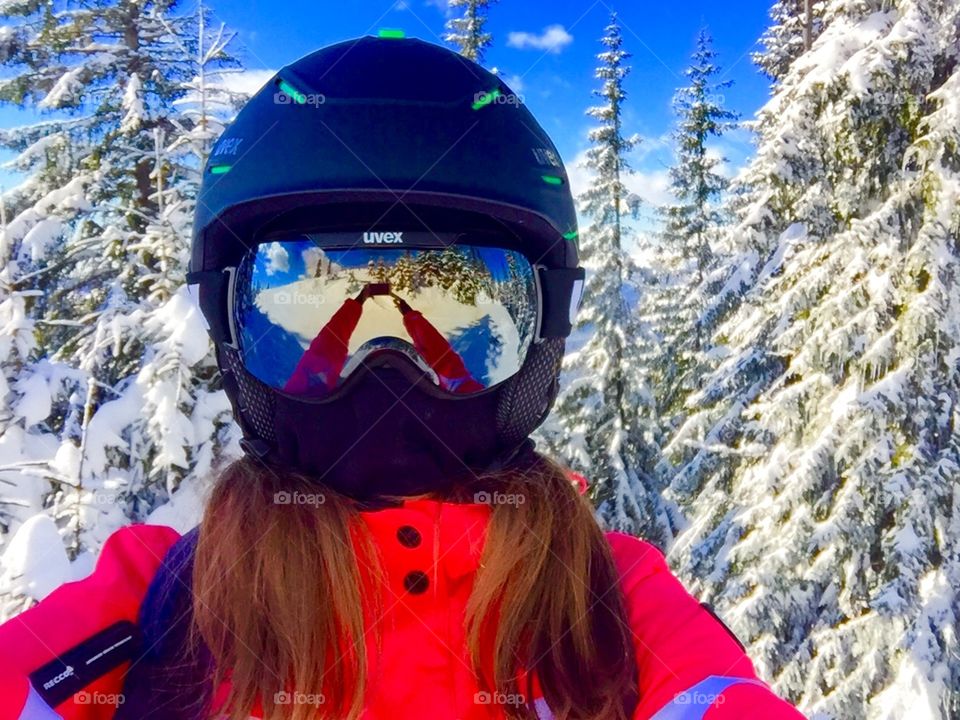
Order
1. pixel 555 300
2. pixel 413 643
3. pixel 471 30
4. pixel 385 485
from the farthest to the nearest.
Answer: pixel 471 30, pixel 555 300, pixel 385 485, pixel 413 643

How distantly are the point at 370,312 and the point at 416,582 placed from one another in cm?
69

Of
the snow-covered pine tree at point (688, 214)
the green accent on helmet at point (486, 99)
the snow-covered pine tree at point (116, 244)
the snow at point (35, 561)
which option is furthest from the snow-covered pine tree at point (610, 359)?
the green accent on helmet at point (486, 99)

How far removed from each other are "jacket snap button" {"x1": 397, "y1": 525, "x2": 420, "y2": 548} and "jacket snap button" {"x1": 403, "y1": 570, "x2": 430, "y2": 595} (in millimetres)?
60

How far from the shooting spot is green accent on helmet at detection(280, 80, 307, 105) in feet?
6.61

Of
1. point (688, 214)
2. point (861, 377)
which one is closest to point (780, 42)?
point (688, 214)

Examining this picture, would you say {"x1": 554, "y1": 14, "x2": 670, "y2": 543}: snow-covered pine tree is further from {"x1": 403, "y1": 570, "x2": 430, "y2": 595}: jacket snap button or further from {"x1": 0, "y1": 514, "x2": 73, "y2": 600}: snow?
{"x1": 403, "y1": 570, "x2": 430, "y2": 595}: jacket snap button

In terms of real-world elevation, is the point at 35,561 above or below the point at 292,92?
below

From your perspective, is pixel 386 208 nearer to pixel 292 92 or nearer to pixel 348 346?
pixel 348 346

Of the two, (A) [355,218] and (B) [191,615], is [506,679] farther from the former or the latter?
(A) [355,218]

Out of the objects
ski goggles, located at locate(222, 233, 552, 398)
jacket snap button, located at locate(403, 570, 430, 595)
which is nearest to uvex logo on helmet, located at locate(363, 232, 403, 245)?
ski goggles, located at locate(222, 233, 552, 398)

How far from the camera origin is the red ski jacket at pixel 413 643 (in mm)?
1279

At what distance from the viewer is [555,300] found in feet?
6.38

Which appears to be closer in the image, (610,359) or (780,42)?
(610,359)

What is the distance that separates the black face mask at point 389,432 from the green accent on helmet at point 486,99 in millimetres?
778
